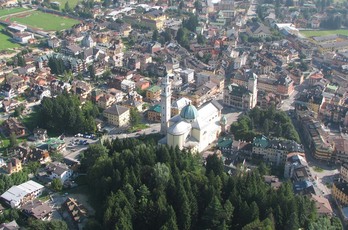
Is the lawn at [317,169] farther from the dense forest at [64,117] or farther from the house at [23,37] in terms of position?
the house at [23,37]

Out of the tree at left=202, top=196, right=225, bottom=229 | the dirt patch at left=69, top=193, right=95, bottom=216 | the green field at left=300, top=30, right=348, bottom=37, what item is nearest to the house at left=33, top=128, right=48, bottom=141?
the dirt patch at left=69, top=193, right=95, bottom=216

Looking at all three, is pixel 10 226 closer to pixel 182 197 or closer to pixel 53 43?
pixel 182 197

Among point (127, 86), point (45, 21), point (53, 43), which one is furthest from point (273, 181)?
point (45, 21)

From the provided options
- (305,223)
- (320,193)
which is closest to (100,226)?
(305,223)

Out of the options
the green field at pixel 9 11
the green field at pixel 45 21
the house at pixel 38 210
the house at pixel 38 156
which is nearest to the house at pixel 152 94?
the house at pixel 38 156

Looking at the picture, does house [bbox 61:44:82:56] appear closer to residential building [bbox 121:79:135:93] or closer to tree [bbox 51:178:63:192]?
residential building [bbox 121:79:135:93]

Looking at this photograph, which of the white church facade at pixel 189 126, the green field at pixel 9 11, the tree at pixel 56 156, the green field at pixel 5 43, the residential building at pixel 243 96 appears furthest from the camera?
the green field at pixel 9 11
